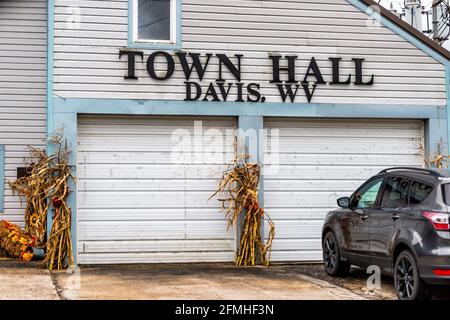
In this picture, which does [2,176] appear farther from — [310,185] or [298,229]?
[310,185]

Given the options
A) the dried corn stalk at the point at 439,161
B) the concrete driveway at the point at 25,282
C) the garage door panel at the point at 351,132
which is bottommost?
the concrete driveway at the point at 25,282

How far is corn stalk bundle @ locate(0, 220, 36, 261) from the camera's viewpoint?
1442 centimetres

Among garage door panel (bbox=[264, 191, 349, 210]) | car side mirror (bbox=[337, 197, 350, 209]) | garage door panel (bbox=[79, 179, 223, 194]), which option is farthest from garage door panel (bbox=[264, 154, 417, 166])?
car side mirror (bbox=[337, 197, 350, 209])

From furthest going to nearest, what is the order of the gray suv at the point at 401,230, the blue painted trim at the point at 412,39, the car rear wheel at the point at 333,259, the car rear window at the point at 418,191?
the blue painted trim at the point at 412,39
the car rear wheel at the point at 333,259
the car rear window at the point at 418,191
the gray suv at the point at 401,230

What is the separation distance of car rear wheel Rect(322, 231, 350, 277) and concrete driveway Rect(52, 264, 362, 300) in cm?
38

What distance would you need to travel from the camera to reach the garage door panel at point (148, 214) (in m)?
13.8

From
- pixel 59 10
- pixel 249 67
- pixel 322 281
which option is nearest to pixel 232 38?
pixel 249 67

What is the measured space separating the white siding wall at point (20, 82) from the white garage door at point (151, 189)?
6.58 feet

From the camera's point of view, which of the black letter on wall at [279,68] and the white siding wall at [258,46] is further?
the black letter on wall at [279,68]

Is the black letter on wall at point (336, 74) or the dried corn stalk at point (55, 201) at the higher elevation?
the black letter on wall at point (336, 74)

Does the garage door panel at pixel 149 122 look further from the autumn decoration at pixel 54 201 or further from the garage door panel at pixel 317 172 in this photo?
→ the garage door panel at pixel 317 172

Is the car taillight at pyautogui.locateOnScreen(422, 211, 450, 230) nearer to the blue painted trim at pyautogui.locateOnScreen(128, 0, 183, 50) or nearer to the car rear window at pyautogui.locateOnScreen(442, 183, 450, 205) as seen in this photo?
the car rear window at pyautogui.locateOnScreen(442, 183, 450, 205)

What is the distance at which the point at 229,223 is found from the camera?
46.4ft

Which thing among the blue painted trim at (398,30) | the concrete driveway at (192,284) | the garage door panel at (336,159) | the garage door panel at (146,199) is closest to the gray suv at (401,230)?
the concrete driveway at (192,284)
